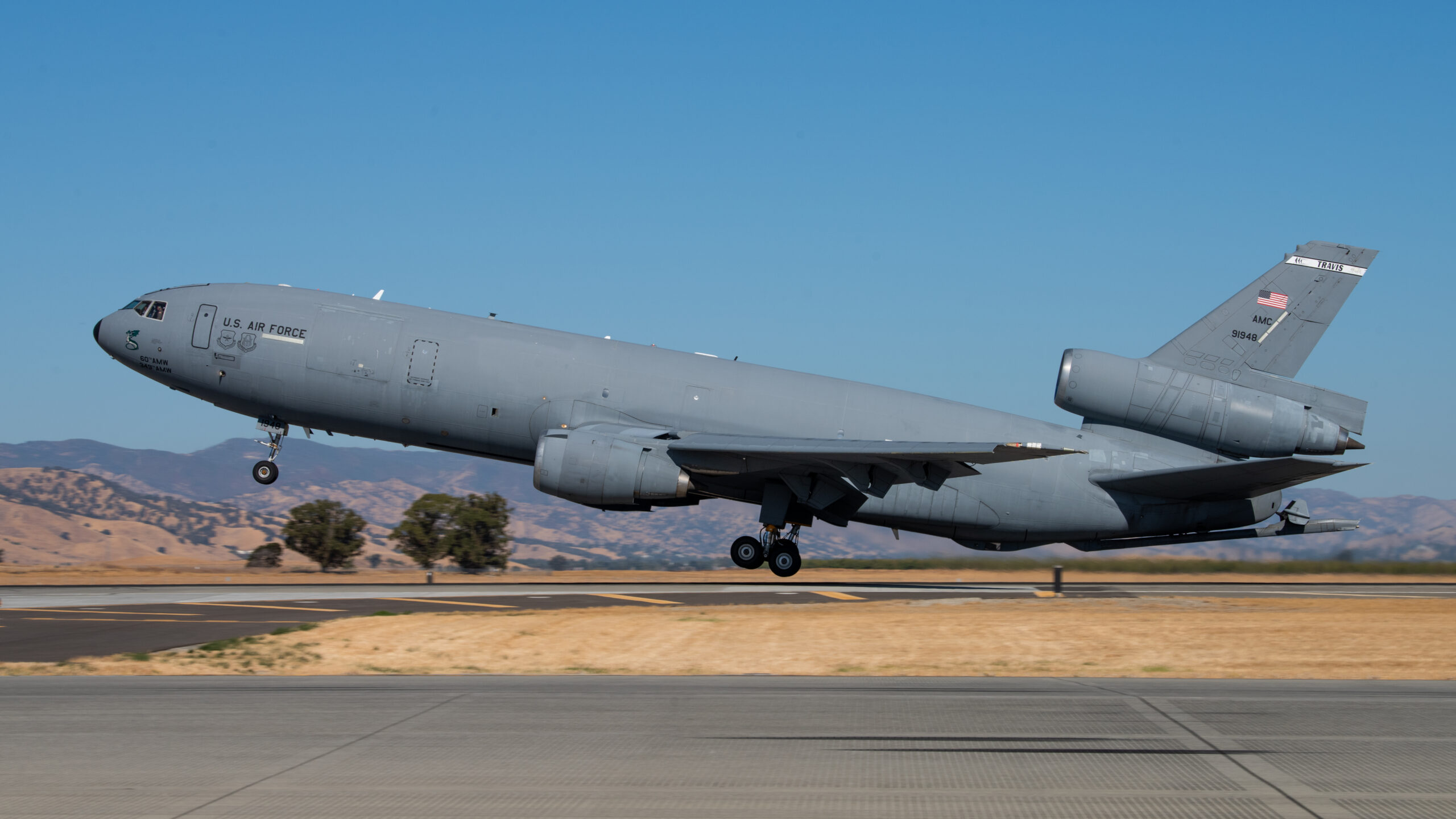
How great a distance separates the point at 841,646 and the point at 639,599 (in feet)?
33.6

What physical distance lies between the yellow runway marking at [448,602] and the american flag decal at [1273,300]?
20.1 meters

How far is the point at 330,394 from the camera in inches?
1033

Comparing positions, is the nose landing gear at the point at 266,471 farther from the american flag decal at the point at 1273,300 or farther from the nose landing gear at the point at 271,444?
the american flag decal at the point at 1273,300

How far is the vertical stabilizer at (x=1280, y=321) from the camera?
91.7 feet

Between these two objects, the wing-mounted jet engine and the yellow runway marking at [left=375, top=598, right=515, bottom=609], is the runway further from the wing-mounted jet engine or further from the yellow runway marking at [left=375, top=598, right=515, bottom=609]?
the yellow runway marking at [left=375, top=598, right=515, bottom=609]

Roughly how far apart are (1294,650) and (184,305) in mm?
24879

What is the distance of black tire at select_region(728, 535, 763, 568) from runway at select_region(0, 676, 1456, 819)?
12.0 metres

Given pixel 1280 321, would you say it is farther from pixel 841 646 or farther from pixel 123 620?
pixel 123 620

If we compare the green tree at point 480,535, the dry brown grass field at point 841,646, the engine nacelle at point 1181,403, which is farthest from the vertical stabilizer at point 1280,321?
the green tree at point 480,535

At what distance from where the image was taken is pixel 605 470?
24438mm

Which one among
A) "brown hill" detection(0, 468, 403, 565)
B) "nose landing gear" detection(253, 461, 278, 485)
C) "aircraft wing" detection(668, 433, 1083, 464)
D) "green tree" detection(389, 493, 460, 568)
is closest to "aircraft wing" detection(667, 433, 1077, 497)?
"aircraft wing" detection(668, 433, 1083, 464)

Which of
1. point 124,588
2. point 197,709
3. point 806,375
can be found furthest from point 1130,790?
point 124,588

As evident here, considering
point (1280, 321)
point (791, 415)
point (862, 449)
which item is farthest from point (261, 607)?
point (1280, 321)

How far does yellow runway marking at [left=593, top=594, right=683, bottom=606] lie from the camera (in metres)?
26.9
